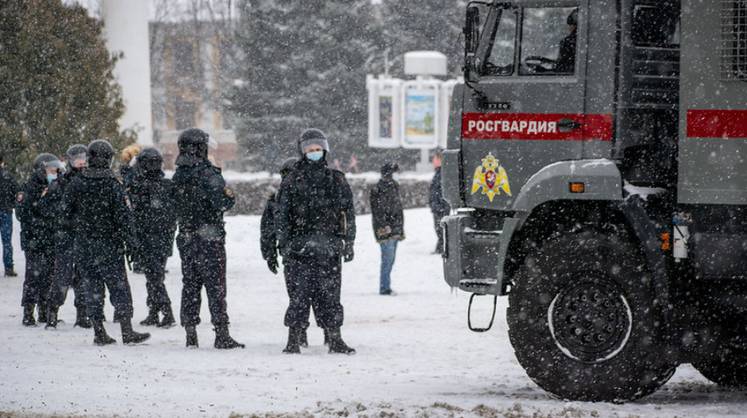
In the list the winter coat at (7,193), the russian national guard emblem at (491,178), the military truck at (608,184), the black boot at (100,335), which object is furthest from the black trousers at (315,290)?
the winter coat at (7,193)

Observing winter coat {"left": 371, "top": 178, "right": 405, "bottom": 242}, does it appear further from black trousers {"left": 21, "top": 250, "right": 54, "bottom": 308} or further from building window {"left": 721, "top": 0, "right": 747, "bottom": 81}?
building window {"left": 721, "top": 0, "right": 747, "bottom": 81}

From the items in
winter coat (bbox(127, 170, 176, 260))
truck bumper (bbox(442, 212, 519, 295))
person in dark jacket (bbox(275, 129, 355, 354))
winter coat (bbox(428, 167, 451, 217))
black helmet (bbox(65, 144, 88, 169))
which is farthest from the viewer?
winter coat (bbox(428, 167, 451, 217))

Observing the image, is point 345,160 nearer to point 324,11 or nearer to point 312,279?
point 324,11

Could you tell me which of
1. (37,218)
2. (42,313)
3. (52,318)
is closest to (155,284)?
(52,318)

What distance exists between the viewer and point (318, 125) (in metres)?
53.4

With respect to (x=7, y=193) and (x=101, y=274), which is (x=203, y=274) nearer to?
(x=101, y=274)

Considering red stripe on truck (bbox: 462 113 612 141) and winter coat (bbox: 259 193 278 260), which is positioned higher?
red stripe on truck (bbox: 462 113 612 141)

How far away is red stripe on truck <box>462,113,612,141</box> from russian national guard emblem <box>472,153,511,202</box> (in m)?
0.19

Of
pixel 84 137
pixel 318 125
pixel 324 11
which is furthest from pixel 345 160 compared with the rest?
pixel 84 137

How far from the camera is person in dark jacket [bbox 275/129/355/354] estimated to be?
11.8 meters

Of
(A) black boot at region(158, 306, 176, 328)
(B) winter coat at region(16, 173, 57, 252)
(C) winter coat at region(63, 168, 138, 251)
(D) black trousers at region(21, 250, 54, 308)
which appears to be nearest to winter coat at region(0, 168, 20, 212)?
(B) winter coat at region(16, 173, 57, 252)

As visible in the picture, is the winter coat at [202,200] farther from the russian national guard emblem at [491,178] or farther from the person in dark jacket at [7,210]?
the person in dark jacket at [7,210]

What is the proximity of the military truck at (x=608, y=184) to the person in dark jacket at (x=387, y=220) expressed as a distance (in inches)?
348

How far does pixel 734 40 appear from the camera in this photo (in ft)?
27.9
